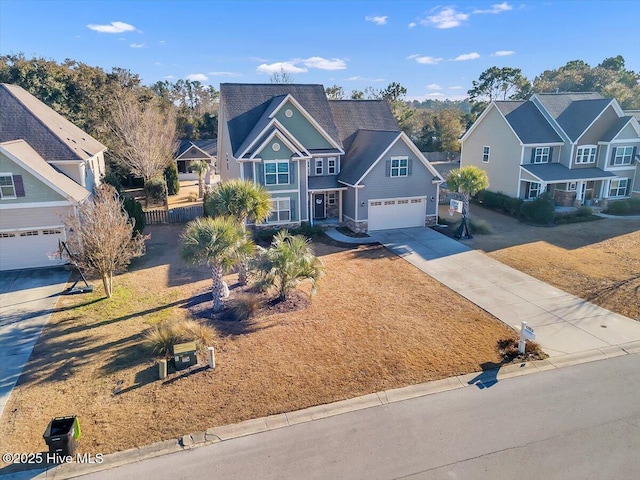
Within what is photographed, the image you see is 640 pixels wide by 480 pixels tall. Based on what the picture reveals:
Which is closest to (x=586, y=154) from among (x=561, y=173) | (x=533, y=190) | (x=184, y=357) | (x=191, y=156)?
(x=561, y=173)

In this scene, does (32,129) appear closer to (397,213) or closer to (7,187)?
(7,187)

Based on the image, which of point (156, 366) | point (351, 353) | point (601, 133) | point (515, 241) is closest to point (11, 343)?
point (156, 366)

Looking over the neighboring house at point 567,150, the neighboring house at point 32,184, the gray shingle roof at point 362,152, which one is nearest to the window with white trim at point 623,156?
the neighboring house at point 567,150

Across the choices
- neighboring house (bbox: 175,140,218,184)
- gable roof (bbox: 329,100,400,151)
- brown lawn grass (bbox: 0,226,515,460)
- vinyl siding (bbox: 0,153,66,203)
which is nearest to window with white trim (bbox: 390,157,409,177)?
gable roof (bbox: 329,100,400,151)

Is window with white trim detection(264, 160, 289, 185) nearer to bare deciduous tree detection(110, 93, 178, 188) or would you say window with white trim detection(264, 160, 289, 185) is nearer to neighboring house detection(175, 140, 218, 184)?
bare deciduous tree detection(110, 93, 178, 188)

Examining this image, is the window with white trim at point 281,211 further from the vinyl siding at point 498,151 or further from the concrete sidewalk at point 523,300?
the vinyl siding at point 498,151

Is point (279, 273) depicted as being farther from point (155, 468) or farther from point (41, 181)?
point (41, 181)

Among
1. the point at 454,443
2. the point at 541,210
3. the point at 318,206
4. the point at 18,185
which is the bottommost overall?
the point at 454,443
